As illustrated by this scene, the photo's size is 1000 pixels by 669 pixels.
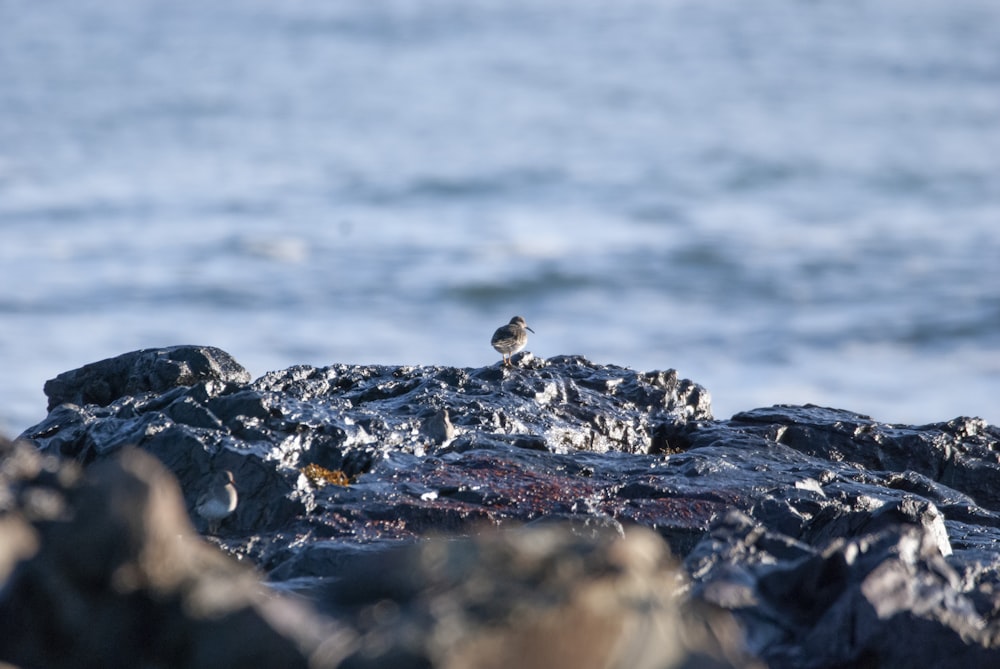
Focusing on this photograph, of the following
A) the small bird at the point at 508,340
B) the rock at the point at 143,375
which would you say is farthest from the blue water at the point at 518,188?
the small bird at the point at 508,340

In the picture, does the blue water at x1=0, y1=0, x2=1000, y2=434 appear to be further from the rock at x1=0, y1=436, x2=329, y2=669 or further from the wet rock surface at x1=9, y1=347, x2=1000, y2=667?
the rock at x1=0, y1=436, x2=329, y2=669

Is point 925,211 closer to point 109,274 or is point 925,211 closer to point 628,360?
point 628,360

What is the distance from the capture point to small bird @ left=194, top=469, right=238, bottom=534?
638 centimetres

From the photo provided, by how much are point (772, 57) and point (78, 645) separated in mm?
46437

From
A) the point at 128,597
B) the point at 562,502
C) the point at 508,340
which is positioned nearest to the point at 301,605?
the point at 128,597

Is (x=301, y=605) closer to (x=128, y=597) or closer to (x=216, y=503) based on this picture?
(x=128, y=597)

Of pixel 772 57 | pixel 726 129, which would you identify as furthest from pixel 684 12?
pixel 726 129

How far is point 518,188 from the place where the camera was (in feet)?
112

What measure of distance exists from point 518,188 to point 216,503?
28.2m

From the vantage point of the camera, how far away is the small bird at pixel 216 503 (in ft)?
20.9

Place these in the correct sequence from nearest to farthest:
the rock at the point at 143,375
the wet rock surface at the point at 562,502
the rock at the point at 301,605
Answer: the rock at the point at 301,605
the wet rock surface at the point at 562,502
the rock at the point at 143,375

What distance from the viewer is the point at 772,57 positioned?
1871 inches

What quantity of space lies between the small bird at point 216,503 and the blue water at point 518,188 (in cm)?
1071

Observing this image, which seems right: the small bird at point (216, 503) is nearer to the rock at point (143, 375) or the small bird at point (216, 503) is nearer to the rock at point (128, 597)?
the rock at point (143, 375)
